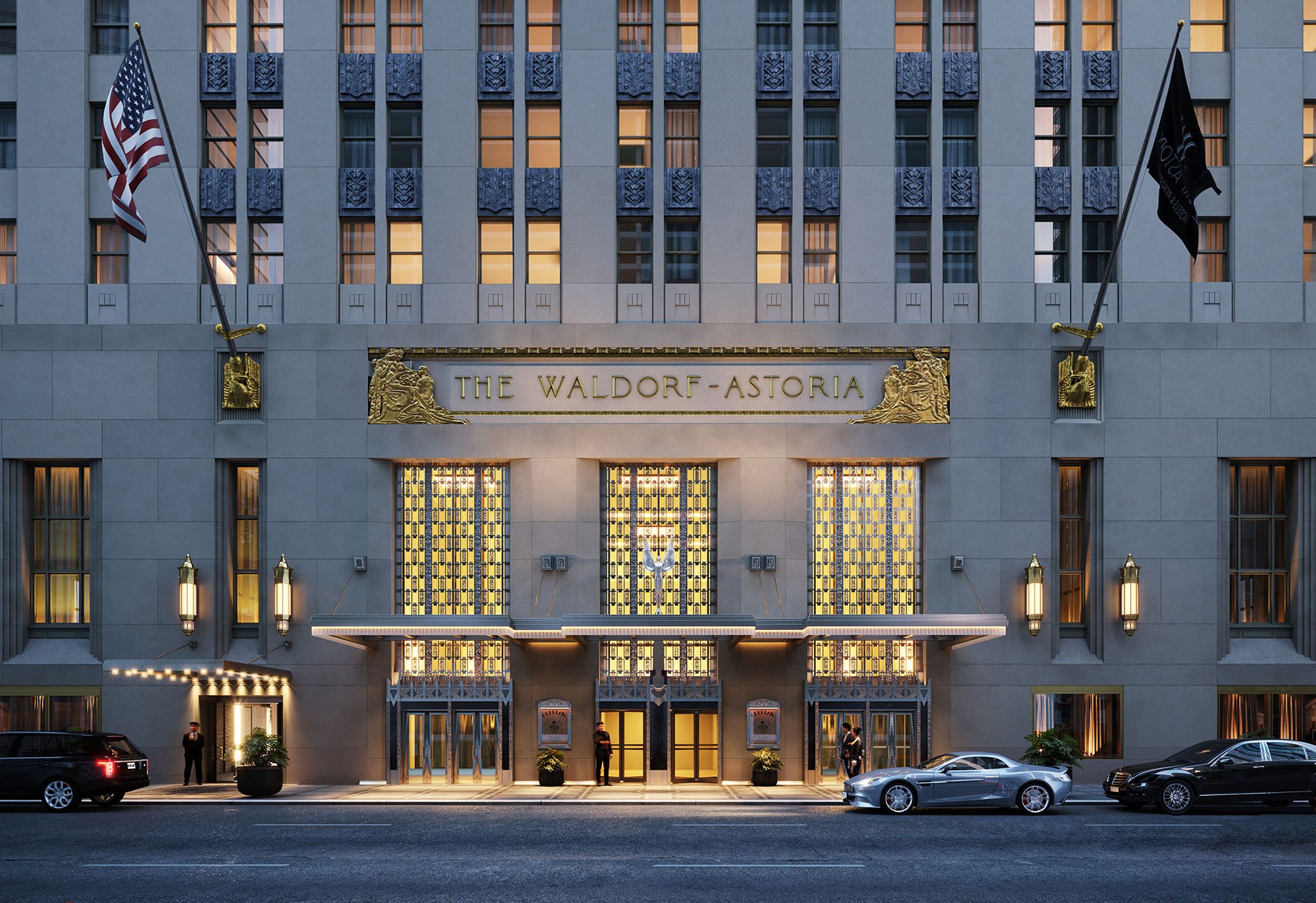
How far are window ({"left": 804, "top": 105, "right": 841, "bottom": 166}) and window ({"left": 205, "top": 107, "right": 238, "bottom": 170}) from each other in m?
15.7

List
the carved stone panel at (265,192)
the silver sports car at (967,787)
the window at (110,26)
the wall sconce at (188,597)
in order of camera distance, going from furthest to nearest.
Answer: the window at (110,26)
the carved stone panel at (265,192)
the wall sconce at (188,597)
the silver sports car at (967,787)

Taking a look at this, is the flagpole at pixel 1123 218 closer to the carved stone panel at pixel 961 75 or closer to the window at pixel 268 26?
the window at pixel 268 26

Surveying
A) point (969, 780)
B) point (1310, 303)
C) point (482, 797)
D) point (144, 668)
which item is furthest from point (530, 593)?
point (1310, 303)

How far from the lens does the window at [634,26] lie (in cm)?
2881

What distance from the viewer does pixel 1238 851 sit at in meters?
17.4

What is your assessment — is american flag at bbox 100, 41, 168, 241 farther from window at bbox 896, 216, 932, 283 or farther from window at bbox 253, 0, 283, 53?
window at bbox 896, 216, 932, 283

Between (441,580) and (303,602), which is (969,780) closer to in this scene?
(441,580)

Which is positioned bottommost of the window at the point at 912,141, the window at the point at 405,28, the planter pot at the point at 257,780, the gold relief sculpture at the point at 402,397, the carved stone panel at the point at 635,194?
the planter pot at the point at 257,780

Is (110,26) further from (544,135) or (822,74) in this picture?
(822,74)

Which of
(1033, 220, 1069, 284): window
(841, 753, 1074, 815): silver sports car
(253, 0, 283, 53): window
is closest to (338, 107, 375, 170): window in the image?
(253, 0, 283, 53): window

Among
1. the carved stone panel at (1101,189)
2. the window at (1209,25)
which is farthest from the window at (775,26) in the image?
the window at (1209,25)

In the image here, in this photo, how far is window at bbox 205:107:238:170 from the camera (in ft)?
94.8

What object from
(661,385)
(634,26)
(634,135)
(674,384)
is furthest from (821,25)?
(661,385)

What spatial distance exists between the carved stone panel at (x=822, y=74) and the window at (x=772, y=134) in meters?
0.85
